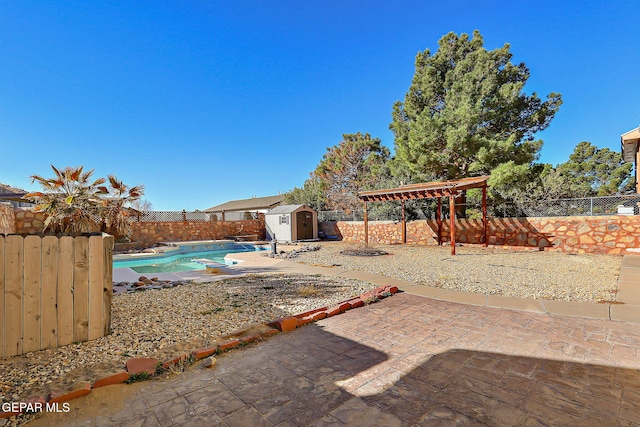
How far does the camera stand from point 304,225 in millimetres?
18406

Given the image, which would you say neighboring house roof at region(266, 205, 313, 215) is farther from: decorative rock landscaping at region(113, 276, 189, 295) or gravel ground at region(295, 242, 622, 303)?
decorative rock landscaping at region(113, 276, 189, 295)

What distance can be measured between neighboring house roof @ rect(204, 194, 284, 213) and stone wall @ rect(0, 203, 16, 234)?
20.5 m

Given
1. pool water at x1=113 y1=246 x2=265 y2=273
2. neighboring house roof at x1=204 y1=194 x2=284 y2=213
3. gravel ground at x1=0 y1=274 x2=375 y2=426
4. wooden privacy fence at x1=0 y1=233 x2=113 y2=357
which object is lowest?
pool water at x1=113 y1=246 x2=265 y2=273

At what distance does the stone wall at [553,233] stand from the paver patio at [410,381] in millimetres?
9210

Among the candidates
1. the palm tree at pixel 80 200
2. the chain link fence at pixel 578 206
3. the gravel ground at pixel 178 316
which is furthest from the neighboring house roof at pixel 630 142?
the palm tree at pixel 80 200

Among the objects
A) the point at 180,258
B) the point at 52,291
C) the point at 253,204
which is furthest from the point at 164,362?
the point at 253,204

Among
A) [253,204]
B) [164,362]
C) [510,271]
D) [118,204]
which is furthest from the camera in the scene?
[253,204]

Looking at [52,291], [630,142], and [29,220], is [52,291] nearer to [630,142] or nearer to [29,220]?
[29,220]

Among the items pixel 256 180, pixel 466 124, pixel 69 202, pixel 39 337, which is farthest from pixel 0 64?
pixel 256 180

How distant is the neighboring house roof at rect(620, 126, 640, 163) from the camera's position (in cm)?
1113

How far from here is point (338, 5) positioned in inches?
455

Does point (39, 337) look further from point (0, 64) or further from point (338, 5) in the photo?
point (338, 5)

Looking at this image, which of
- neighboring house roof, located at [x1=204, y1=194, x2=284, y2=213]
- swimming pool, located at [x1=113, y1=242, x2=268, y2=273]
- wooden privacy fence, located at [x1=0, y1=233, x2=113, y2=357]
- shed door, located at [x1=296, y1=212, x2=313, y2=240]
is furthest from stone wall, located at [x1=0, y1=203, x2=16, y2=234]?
neighboring house roof, located at [x1=204, y1=194, x2=284, y2=213]

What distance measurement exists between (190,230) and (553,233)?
19.1 m
